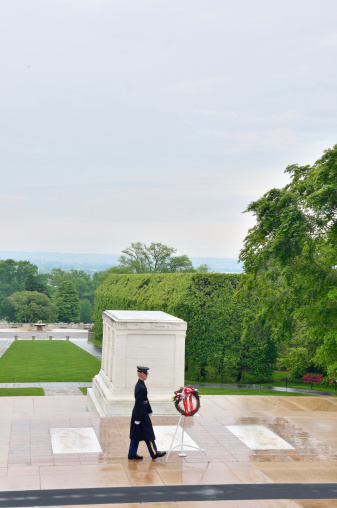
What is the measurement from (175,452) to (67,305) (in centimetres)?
8674

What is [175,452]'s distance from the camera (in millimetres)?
11633

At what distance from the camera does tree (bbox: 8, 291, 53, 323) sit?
289 feet

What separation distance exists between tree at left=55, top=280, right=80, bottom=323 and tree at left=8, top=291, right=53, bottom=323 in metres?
6.10

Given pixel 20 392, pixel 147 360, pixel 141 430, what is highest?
pixel 147 360

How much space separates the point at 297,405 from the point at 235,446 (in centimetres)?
512

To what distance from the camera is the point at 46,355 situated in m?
39.9

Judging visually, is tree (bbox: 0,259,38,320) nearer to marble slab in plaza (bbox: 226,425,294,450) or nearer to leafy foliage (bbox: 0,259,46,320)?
leafy foliage (bbox: 0,259,46,320)

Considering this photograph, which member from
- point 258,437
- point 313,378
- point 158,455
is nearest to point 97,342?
point 313,378

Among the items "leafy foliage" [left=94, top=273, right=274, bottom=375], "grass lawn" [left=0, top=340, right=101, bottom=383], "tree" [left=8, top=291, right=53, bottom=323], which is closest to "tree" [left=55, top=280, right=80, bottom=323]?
"tree" [left=8, top=291, right=53, bottom=323]

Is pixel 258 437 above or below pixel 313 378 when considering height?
above

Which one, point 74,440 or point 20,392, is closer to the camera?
point 74,440

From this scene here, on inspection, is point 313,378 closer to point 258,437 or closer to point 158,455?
point 258,437

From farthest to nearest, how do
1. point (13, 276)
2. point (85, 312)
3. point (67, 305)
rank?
point (13, 276), point (85, 312), point (67, 305)

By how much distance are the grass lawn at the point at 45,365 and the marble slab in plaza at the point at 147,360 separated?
1246 cm
